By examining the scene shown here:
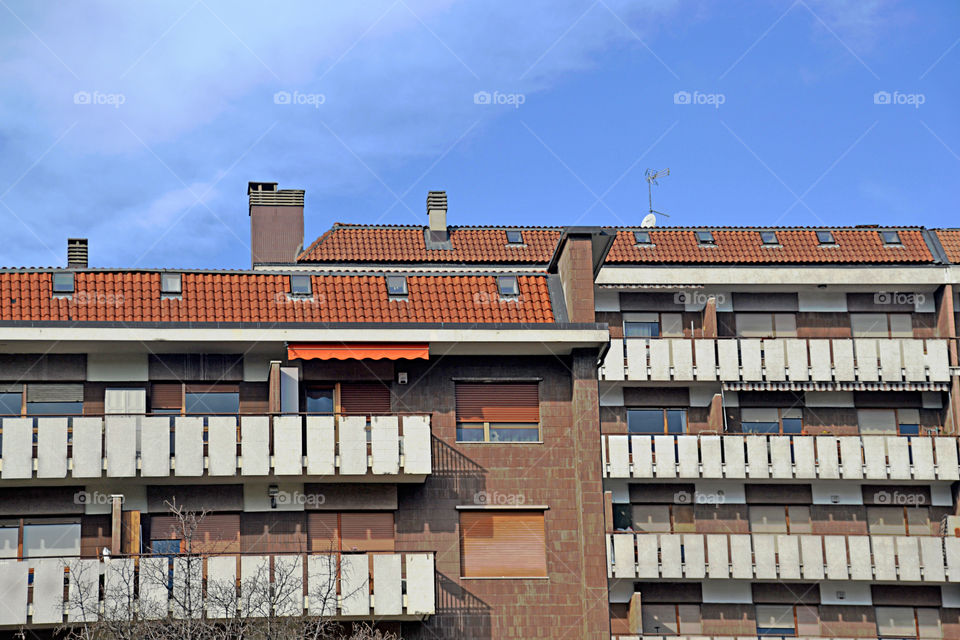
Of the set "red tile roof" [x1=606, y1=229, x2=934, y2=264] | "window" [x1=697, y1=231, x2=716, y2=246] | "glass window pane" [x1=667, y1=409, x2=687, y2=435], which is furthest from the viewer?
"window" [x1=697, y1=231, x2=716, y2=246]

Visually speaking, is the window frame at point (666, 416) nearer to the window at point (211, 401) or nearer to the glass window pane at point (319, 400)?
A: the glass window pane at point (319, 400)

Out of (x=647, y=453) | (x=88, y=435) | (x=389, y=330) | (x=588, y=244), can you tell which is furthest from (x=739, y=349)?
(x=88, y=435)

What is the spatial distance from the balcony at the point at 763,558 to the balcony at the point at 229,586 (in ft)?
38.8

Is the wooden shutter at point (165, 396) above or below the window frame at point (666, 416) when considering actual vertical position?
below

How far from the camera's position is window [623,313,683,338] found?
4531 cm

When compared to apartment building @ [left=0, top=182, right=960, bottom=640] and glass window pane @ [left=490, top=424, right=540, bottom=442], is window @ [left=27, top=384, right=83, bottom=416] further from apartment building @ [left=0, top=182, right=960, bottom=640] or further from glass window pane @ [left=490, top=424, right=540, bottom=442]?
glass window pane @ [left=490, top=424, right=540, bottom=442]

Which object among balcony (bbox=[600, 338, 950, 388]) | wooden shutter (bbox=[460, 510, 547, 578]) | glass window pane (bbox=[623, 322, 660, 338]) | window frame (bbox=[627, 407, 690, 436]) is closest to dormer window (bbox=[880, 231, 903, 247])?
balcony (bbox=[600, 338, 950, 388])

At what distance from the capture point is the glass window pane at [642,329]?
148ft

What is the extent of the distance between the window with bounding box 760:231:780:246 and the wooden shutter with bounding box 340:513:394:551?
19302 mm

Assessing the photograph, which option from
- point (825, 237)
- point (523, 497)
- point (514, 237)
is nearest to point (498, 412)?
point (523, 497)

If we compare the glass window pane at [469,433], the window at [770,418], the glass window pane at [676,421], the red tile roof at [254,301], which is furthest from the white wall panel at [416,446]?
the window at [770,418]

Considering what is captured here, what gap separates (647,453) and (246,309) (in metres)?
13.9

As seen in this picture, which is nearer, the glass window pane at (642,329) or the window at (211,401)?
the window at (211,401)

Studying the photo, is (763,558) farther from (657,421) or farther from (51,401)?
(51,401)
